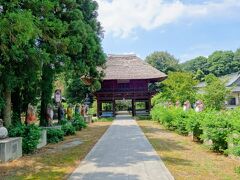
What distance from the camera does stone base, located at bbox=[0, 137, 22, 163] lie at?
32.0ft

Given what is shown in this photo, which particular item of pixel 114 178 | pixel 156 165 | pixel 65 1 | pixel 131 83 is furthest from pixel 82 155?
pixel 131 83

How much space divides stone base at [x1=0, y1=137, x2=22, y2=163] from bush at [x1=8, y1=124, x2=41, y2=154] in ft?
1.60

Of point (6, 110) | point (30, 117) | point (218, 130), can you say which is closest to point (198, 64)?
point (30, 117)

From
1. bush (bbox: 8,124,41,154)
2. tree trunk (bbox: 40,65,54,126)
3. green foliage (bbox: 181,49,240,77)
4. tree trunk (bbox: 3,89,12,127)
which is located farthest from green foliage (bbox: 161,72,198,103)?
green foliage (bbox: 181,49,240,77)

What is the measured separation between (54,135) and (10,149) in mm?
4949

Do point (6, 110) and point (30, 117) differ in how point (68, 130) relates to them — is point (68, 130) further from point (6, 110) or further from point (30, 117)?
point (6, 110)

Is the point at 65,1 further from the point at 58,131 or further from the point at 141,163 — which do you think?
the point at 141,163

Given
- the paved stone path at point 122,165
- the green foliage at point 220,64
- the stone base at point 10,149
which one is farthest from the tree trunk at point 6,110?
the green foliage at point 220,64

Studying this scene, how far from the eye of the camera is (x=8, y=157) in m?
9.91

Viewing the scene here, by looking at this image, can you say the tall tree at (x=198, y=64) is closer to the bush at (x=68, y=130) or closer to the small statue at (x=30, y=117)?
the bush at (x=68, y=130)

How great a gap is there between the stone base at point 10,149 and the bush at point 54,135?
151 inches

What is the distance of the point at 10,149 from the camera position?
10109 mm

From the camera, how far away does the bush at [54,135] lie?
48.5ft

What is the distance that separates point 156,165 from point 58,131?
7509 millimetres
